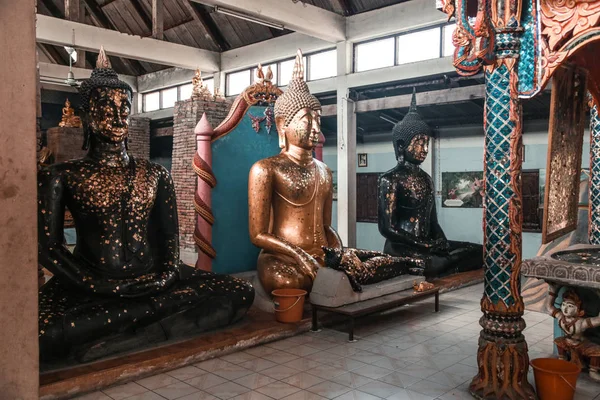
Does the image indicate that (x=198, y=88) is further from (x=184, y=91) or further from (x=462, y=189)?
(x=184, y=91)

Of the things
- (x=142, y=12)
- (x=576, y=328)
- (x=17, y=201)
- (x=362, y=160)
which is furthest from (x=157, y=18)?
(x=17, y=201)

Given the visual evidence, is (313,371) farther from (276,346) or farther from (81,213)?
(81,213)

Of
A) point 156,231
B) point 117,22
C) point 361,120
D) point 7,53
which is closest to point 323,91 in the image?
point 361,120

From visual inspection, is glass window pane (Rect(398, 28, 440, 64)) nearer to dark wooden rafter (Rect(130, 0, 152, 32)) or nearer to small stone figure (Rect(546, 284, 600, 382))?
small stone figure (Rect(546, 284, 600, 382))

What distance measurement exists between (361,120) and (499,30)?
7490 mm

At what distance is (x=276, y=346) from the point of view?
4539 mm

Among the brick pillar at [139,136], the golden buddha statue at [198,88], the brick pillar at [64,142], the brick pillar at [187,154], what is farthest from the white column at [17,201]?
the brick pillar at [139,136]

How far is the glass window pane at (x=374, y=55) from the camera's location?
→ 921 cm

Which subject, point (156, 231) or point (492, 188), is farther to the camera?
point (156, 231)

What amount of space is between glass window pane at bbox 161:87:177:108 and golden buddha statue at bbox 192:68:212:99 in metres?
6.07

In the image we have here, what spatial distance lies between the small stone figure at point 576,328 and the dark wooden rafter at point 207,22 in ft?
33.6

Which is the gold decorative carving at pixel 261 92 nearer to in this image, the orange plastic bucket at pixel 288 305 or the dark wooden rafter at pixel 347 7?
the orange plastic bucket at pixel 288 305

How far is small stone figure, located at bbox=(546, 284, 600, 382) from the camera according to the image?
3.72 meters

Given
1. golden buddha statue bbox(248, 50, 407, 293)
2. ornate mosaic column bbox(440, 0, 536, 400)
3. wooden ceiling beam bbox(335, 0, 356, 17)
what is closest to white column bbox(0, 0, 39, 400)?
ornate mosaic column bbox(440, 0, 536, 400)
